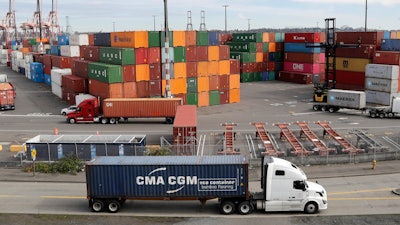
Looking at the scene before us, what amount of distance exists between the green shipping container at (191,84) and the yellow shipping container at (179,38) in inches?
188

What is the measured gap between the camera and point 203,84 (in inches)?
2384

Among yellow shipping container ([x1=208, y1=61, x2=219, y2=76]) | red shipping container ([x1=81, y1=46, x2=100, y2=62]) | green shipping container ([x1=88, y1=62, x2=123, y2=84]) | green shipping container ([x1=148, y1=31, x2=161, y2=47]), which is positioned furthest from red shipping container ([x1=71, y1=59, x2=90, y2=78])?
yellow shipping container ([x1=208, y1=61, x2=219, y2=76])

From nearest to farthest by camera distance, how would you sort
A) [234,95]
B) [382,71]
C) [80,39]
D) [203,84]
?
[382,71], [203,84], [234,95], [80,39]

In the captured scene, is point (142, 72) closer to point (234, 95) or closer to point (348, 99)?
point (234, 95)

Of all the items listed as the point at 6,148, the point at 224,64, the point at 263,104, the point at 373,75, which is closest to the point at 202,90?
the point at 224,64

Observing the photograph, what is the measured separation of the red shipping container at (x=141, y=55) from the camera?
54.8 m

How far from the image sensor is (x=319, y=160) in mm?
33688

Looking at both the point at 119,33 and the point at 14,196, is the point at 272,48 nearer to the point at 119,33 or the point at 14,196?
the point at 119,33

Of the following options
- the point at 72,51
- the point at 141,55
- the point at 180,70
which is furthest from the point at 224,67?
the point at 72,51

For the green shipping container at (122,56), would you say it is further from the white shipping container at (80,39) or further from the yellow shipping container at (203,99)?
the white shipping container at (80,39)

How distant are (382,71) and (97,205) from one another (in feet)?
149

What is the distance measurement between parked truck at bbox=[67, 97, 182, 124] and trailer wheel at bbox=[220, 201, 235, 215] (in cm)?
2533

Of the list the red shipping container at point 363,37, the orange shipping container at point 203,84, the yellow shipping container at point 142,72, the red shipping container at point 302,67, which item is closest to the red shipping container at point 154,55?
the yellow shipping container at point 142,72

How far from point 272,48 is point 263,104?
34.3 meters
